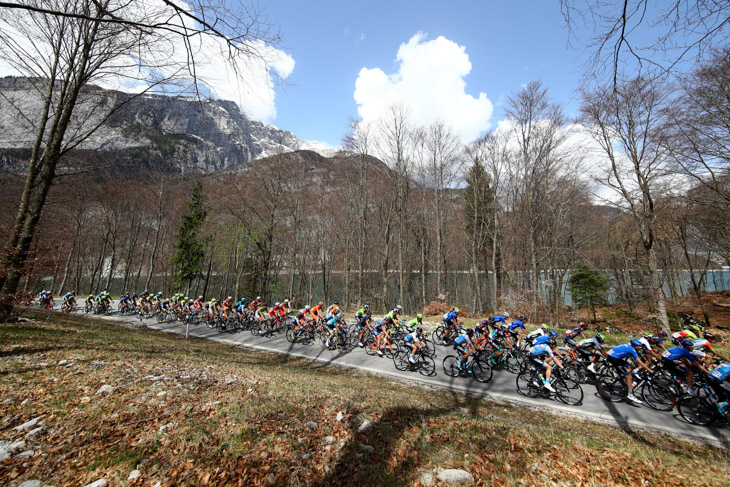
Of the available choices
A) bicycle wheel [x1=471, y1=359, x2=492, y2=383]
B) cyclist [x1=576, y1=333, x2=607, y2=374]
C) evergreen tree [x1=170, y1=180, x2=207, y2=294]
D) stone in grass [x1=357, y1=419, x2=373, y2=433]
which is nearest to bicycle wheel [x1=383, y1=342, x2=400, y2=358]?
bicycle wheel [x1=471, y1=359, x2=492, y2=383]

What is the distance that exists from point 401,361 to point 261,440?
750cm

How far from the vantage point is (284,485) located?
290cm

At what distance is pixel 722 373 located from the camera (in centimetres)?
604

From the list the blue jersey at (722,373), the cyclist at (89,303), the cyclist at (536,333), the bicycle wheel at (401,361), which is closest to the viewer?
the blue jersey at (722,373)

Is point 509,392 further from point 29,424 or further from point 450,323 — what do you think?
point 29,424

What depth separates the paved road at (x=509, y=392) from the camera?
6.35 meters

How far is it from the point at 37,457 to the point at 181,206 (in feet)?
134

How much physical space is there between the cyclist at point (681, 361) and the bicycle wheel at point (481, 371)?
4.32 meters

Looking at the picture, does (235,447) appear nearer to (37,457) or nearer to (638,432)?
(37,457)

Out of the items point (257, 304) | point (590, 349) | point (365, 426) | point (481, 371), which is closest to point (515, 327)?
point (481, 371)

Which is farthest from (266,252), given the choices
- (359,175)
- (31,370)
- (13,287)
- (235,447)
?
(235,447)

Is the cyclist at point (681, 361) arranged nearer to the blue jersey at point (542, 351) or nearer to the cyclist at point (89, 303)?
the blue jersey at point (542, 351)

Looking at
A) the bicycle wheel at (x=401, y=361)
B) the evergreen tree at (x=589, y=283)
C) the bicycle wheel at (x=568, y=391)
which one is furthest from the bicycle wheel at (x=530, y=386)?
the evergreen tree at (x=589, y=283)

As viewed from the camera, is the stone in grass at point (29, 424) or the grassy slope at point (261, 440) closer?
the grassy slope at point (261, 440)
